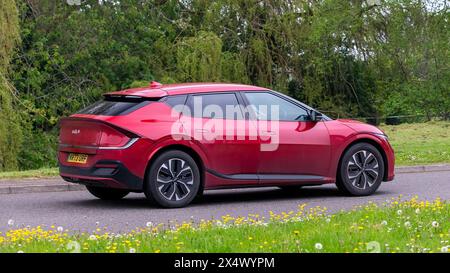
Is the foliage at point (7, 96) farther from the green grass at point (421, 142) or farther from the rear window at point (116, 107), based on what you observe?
the rear window at point (116, 107)

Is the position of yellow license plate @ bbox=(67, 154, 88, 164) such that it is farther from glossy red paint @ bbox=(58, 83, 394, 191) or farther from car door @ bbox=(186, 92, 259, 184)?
car door @ bbox=(186, 92, 259, 184)

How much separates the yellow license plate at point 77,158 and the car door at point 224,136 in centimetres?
137

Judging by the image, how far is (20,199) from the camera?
12547mm

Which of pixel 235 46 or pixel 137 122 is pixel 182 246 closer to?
pixel 137 122

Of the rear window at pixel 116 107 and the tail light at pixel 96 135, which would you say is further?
the rear window at pixel 116 107

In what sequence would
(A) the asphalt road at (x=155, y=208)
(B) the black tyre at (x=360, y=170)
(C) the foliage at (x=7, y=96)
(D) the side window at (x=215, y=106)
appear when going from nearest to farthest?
(A) the asphalt road at (x=155, y=208) → (D) the side window at (x=215, y=106) → (B) the black tyre at (x=360, y=170) → (C) the foliage at (x=7, y=96)

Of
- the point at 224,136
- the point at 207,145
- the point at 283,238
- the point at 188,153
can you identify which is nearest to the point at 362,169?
the point at 224,136

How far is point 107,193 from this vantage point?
1255 centimetres

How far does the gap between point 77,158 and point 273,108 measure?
2.72m

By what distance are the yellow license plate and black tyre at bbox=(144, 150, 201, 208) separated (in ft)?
2.81

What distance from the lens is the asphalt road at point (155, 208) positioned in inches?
403

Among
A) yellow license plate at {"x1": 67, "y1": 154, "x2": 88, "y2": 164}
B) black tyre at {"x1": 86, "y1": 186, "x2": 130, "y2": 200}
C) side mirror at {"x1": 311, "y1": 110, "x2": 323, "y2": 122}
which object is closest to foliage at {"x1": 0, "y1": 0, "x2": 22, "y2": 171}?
black tyre at {"x1": 86, "y1": 186, "x2": 130, "y2": 200}

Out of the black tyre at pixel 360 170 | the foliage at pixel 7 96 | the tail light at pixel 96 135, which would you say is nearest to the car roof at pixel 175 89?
the tail light at pixel 96 135

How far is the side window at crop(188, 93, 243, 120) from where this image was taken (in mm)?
11703
